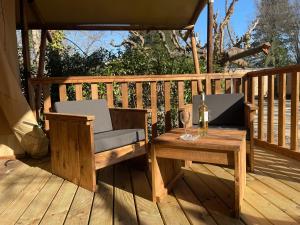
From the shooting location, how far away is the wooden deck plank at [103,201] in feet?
6.61

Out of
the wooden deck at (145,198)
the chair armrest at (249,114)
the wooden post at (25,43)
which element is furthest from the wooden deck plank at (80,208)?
the wooden post at (25,43)

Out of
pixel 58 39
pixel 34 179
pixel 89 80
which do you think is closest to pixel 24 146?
pixel 34 179

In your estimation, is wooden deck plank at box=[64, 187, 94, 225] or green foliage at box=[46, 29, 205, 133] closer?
wooden deck plank at box=[64, 187, 94, 225]

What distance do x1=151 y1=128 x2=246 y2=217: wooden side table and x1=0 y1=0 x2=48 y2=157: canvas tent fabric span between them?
5.52 ft

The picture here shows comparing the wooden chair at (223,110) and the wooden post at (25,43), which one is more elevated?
the wooden post at (25,43)

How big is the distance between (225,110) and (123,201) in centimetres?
155

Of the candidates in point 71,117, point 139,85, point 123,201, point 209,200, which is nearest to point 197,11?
point 139,85

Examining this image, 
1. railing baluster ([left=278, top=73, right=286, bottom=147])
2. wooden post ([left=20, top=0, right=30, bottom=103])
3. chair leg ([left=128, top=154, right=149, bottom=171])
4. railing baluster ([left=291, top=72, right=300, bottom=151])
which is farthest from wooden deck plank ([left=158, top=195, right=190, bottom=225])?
wooden post ([left=20, top=0, right=30, bottom=103])

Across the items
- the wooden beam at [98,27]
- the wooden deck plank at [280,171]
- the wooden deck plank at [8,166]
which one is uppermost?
the wooden beam at [98,27]

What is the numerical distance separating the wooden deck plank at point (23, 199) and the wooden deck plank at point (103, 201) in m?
0.50

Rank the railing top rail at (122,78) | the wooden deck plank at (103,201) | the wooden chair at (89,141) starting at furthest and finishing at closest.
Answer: the railing top rail at (122,78)
the wooden chair at (89,141)
the wooden deck plank at (103,201)

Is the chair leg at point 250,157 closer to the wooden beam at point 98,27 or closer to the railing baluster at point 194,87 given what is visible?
the railing baluster at point 194,87

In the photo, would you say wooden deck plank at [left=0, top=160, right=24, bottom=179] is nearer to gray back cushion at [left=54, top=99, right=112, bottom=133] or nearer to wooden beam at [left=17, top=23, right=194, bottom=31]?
gray back cushion at [left=54, top=99, right=112, bottom=133]

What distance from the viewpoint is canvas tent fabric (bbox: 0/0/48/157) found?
3.09 m
